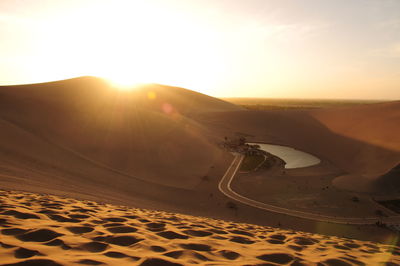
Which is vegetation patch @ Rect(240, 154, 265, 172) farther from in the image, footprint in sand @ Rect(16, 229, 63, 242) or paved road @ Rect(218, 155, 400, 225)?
footprint in sand @ Rect(16, 229, 63, 242)

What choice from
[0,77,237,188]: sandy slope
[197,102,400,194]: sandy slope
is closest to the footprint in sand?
[0,77,237,188]: sandy slope

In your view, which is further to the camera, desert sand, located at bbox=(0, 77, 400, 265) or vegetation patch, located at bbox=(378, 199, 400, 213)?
vegetation patch, located at bbox=(378, 199, 400, 213)

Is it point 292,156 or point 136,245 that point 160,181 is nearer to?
point 136,245

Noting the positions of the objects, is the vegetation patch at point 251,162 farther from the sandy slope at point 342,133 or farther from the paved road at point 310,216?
the sandy slope at point 342,133

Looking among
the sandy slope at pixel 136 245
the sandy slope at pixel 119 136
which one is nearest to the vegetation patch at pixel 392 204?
the sandy slope at pixel 119 136

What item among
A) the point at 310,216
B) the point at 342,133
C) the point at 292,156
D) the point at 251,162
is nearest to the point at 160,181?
the point at 310,216

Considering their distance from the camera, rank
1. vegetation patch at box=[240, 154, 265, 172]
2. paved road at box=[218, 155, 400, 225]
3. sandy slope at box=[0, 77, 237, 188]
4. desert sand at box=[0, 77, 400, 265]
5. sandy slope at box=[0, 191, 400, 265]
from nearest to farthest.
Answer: sandy slope at box=[0, 191, 400, 265] → desert sand at box=[0, 77, 400, 265] → paved road at box=[218, 155, 400, 225] → sandy slope at box=[0, 77, 237, 188] → vegetation patch at box=[240, 154, 265, 172]
